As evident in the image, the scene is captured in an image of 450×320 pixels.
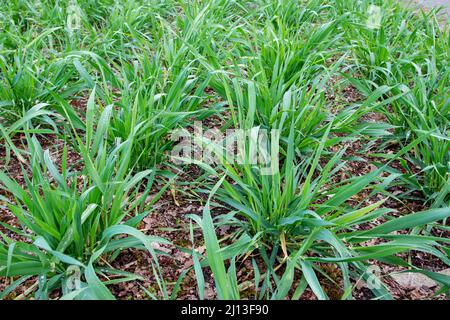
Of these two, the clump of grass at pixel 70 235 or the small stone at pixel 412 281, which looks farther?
the small stone at pixel 412 281

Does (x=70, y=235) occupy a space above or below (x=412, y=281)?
above

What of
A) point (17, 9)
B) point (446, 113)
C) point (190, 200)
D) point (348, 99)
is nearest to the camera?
point (190, 200)

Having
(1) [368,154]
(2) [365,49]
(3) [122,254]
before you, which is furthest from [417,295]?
(2) [365,49]

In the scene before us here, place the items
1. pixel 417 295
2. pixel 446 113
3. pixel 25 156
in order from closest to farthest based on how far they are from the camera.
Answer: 1. pixel 417 295
2. pixel 25 156
3. pixel 446 113

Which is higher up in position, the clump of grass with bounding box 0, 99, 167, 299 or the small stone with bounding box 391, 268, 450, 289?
the clump of grass with bounding box 0, 99, 167, 299

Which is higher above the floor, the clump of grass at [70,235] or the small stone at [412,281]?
the clump of grass at [70,235]

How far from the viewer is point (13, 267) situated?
36.3 inches

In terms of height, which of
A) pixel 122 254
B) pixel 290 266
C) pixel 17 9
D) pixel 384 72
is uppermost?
pixel 17 9

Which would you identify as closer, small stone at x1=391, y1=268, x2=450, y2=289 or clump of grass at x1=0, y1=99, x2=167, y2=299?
clump of grass at x1=0, y1=99, x2=167, y2=299

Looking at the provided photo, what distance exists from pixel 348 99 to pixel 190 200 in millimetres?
966

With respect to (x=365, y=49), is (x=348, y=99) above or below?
below

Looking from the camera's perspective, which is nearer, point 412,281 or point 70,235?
point 70,235

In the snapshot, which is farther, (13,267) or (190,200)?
(190,200)

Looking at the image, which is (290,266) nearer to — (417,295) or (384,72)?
(417,295)
